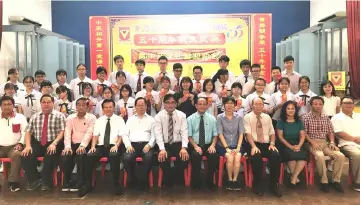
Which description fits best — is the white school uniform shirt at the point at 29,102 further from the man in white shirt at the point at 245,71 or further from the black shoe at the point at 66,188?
the man in white shirt at the point at 245,71

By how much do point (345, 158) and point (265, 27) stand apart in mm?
4123

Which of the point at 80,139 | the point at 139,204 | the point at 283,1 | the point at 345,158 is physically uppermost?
the point at 283,1

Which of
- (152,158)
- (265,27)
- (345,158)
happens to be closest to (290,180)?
(345,158)

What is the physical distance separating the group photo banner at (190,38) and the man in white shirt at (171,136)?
3.49 m

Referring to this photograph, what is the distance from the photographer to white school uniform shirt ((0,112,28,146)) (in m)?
3.76

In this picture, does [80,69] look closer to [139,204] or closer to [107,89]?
[107,89]

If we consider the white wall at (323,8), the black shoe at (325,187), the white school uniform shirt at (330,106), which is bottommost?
the black shoe at (325,187)

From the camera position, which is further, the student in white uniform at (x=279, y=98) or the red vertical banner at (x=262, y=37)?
the red vertical banner at (x=262, y=37)

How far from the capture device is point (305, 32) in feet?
19.5

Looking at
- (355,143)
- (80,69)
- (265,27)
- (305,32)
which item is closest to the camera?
(355,143)

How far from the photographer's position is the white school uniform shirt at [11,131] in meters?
3.76

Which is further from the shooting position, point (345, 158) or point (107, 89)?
point (107, 89)

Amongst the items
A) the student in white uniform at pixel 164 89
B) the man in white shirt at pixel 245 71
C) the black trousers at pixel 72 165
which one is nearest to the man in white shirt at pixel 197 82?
the student in white uniform at pixel 164 89

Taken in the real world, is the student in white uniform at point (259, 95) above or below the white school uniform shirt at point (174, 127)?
above
